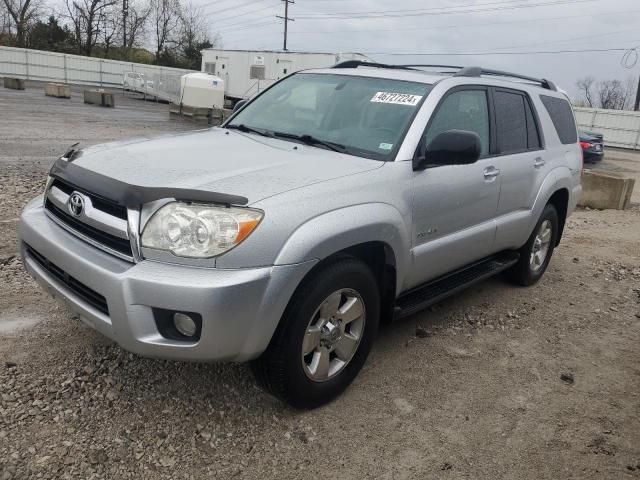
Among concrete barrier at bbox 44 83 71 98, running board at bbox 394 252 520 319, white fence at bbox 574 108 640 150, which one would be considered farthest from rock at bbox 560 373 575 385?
white fence at bbox 574 108 640 150

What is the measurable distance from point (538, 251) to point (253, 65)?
Result: 2716 cm

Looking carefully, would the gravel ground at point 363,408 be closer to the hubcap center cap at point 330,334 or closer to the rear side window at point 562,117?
the hubcap center cap at point 330,334

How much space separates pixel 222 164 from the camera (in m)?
2.94

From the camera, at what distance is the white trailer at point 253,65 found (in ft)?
88.7

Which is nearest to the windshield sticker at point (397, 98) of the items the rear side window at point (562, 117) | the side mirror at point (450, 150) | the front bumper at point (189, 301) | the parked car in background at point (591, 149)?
the side mirror at point (450, 150)

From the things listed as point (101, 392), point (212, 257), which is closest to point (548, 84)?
point (212, 257)

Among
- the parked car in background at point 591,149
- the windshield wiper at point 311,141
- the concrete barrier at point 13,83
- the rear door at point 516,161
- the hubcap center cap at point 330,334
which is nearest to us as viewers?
the hubcap center cap at point 330,334

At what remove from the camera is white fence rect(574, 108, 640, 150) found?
26641mm

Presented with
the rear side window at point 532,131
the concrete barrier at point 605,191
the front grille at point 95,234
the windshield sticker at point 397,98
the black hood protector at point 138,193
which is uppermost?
the windshield sticker at point 397,98

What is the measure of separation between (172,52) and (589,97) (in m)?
42.9

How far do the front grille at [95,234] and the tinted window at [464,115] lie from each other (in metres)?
1.93

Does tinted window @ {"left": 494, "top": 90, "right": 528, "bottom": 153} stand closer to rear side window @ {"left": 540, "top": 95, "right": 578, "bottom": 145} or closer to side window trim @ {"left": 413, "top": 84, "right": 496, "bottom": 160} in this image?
side window trim @ {"left": 413, "top": 84, "right": 496, "bottom": 160}

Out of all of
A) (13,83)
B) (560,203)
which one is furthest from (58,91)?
(560,203)

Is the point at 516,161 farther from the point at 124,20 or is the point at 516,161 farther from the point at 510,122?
the point at 124,20
